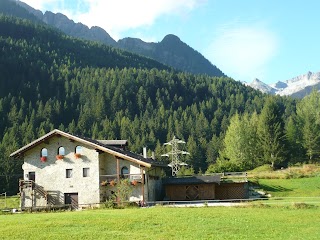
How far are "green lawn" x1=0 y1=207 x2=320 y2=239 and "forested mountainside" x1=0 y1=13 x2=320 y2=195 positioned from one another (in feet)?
158

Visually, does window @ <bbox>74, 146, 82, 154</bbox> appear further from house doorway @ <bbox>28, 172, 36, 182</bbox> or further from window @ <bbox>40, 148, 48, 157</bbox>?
house doorway @ <bbox>28, 172, 36, 182</bbox>

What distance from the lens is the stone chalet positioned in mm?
42619

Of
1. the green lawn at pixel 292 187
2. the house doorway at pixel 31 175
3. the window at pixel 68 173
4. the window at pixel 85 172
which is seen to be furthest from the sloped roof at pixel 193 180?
the house doorway at pixel 31 175

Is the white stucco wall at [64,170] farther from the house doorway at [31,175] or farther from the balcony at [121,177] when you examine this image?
the balcony at [121,177]

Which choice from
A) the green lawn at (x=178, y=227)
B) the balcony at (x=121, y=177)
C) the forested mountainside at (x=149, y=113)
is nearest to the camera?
the green lawn at (x=178, y=227)

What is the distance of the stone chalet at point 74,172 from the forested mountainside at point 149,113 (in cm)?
3385

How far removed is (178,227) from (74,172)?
977 inches

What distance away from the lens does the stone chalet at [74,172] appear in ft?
140

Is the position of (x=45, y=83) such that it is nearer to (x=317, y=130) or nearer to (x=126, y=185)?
(x=317, y=130)

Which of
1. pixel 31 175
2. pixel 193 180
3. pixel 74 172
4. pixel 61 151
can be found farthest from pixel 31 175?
pixel 193 180

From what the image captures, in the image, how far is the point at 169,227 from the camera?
2091 cm

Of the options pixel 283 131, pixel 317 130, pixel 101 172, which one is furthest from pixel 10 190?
pixel 317 130

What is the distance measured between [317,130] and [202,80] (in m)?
116

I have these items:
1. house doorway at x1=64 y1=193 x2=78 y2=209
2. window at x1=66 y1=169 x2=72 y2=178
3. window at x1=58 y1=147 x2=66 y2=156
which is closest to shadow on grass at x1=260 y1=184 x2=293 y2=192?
house doorway at x1=64 y1=193 x2=78 y2=209
